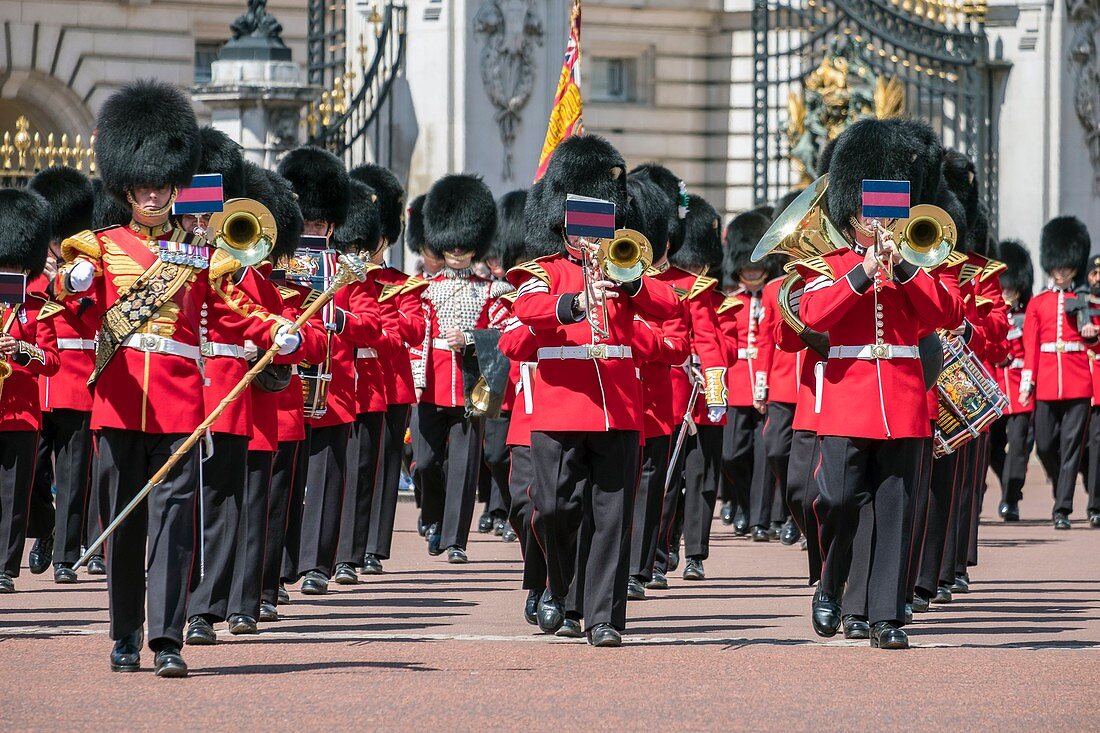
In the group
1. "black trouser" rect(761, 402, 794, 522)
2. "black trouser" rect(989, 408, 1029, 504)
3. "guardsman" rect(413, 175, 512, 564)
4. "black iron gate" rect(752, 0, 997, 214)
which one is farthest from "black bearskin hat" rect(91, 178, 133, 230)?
"black iron gate" rect(752, 0, 997, 214)

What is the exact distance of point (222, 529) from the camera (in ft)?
24.4

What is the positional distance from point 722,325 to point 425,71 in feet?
14.7

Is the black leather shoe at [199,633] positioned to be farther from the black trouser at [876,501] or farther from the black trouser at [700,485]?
the black trouser at [700,485]

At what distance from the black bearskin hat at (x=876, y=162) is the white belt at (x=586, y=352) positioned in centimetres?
78

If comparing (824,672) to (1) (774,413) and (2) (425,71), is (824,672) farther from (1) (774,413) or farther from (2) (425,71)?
(2) (425,71)

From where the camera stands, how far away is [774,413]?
11547 mm

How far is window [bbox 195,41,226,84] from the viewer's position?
22594 mm

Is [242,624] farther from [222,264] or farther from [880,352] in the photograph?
[880,352]

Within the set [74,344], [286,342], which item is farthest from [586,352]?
[74,344]

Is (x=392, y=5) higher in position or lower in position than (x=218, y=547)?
higher

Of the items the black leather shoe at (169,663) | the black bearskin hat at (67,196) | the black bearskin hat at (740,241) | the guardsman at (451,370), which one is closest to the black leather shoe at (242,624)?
the black leather shoe at (169,663)

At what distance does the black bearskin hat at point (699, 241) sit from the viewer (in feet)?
35.7

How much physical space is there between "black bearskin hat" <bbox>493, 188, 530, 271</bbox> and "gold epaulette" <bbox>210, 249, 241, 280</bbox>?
251 centimetres

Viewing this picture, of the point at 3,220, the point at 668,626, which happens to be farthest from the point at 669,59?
the point at 668,626
